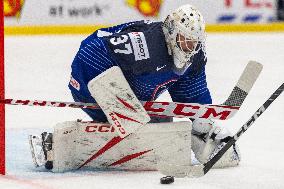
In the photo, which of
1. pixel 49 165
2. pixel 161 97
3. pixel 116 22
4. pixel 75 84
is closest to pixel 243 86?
pixel 75 84

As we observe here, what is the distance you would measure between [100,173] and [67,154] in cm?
14

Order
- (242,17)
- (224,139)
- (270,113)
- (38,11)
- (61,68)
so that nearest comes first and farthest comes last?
1. (224,139)
2. (270,113)
3. (61,68)
4. (38,11)
5. (242,17)

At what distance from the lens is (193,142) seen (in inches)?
123

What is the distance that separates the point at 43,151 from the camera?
3008mm

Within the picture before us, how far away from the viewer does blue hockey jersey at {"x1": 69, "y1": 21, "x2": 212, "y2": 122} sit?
2.91 metres

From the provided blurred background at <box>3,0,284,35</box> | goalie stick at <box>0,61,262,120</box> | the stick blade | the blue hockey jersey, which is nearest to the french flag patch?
the blue hockey jersey

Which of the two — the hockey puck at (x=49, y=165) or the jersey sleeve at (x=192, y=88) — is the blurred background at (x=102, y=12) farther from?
the hockey puck at (x=49, y=165)

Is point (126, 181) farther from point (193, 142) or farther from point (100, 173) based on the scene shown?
point (193, 142)

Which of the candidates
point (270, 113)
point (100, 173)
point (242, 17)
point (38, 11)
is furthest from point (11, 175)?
point (242, 17)

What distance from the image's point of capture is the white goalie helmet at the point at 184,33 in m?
2.89

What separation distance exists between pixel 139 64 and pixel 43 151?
47 centimetres

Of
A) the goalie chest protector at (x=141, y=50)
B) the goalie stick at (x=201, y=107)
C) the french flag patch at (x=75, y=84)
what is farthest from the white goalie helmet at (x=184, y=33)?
the french flag patch at (x=75, y=84)

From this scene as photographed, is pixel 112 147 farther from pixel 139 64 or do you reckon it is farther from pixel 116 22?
pixel 116 22

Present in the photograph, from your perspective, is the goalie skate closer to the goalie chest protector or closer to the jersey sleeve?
the goalie chest protector
